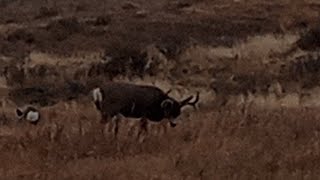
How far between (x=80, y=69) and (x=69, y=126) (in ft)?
56.5

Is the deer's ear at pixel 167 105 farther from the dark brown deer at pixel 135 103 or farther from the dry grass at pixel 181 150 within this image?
the dry grass at pixel 181 150

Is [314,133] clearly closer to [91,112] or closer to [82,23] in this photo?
[91,112]

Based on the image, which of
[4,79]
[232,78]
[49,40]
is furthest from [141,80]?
[49,40]

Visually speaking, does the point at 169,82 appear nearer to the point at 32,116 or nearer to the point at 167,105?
the point at 32,116

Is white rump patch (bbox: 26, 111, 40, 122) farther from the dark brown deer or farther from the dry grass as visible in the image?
the dry grass

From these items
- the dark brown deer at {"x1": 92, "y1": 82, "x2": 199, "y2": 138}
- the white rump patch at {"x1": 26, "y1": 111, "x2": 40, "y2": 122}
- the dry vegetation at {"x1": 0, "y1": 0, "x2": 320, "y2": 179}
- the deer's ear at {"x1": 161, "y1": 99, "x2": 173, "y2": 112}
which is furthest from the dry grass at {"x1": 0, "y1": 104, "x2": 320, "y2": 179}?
the white rump patch at {"x1": 26, "y1": 111, "x2": 40, "y2": 122}

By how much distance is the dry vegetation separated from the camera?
33.5ft

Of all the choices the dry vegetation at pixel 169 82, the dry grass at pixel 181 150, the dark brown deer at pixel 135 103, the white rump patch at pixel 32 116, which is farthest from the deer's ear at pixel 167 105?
the white rump patch at pixel 32 116

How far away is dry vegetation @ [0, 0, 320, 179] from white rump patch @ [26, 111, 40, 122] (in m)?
0.18

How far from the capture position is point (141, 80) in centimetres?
2652

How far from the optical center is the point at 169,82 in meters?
26.2

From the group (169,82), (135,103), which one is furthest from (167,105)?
(169,82)

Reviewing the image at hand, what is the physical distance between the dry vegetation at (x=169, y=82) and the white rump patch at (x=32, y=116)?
18 centimetres

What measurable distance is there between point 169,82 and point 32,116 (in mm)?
10653
